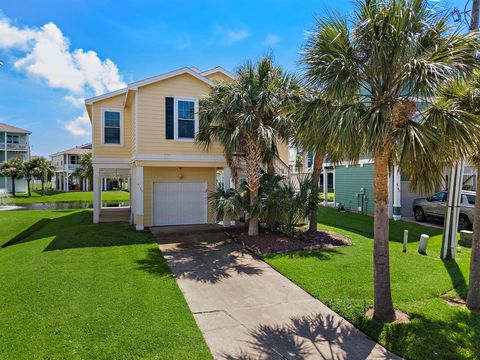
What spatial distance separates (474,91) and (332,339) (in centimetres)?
506

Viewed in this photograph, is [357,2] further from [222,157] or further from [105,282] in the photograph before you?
[222,157]

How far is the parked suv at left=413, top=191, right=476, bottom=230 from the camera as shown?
1407 cm

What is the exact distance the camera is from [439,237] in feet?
41.5

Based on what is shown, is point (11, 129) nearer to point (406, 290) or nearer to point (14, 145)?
point (14, 145)

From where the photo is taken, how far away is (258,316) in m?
5.64

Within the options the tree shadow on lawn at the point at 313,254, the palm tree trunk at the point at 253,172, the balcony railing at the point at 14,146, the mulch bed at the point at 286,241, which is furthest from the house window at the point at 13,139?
the tree shadow on lawn at the point at 313,254

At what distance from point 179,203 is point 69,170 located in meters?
47.8

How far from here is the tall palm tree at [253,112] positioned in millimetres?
10555

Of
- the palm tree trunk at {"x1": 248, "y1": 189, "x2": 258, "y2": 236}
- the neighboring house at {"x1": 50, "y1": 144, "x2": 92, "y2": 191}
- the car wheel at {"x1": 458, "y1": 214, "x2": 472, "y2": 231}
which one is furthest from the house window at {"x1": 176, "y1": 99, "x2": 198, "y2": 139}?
the neighboring house at {"x1": 50, "y1": 144, "x2": 92, "y2": 191}

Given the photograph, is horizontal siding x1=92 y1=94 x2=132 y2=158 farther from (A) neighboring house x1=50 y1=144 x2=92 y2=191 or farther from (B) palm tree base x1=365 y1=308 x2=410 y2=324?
(A) neighboring house x1=50 y1=144 x2=92 y2=191

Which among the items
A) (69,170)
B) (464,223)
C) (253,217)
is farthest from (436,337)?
(69,170)

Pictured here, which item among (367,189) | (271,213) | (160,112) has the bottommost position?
(271,213)


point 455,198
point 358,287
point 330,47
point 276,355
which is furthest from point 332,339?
point 455,198

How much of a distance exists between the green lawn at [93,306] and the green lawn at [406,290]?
2.82 metres
